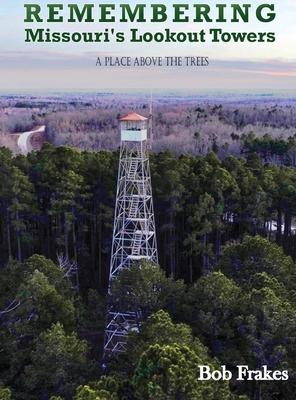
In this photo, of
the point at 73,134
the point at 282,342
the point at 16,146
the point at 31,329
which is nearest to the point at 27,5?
the point at 31,329

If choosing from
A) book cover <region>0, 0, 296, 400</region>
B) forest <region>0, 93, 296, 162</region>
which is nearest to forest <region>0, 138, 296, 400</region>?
book cover <region>0, 0, 296, 400</region>


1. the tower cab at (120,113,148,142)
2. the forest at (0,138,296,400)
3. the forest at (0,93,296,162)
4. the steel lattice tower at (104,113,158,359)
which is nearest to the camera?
the forest at (0,138,296,400)

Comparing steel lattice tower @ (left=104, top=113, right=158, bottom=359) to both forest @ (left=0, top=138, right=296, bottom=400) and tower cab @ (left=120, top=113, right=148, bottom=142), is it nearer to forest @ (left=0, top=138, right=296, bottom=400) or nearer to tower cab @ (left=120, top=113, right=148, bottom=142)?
tower cab @ (left=120, top=113, right=148, bottom=142)

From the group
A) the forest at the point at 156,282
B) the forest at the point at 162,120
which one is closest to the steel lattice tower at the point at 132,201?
the forest at the point at 156,282

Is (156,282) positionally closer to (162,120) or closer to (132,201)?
(132,201)

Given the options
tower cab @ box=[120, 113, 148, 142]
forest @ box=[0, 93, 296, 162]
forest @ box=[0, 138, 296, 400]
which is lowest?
forest @ box=[0, 138, 296, 400]

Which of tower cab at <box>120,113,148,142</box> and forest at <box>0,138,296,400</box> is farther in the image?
tower cab at <box>120,113,148,142</box>

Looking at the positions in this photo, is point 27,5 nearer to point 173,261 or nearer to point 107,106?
point 173,261
